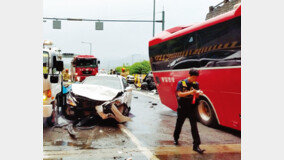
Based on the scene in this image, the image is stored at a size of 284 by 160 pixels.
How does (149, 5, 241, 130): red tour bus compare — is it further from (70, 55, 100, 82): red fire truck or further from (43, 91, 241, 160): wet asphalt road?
(70, 55, 100, 82): red fire truck

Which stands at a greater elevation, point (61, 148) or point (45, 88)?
point (45, 88)

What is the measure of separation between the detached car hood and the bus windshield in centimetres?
2279

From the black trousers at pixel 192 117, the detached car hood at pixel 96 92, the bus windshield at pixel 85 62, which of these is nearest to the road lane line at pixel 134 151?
the black trousers at pixel 192 117

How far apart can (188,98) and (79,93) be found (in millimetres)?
3854

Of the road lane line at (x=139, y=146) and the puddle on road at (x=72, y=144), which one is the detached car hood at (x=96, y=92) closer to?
the road lane line at (x=139, y=146)

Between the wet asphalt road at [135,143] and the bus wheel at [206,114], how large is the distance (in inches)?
8.5

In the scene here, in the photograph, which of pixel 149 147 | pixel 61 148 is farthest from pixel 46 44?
pixel 149 147

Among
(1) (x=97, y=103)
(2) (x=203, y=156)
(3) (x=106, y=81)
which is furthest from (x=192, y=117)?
(3) (x=106, y=81)

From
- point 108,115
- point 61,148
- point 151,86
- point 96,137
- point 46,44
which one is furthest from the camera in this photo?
point 151,86

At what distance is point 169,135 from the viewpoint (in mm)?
7281

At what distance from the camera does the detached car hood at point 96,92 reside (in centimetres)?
812

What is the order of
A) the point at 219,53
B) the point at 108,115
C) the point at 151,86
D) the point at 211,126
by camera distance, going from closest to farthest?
the point at 219,53 < the point at 108,115 < the point at 211,126 < the point at 151,86

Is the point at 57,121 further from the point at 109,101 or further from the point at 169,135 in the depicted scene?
the point at 169,135

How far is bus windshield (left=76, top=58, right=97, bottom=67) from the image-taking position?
31250mm
